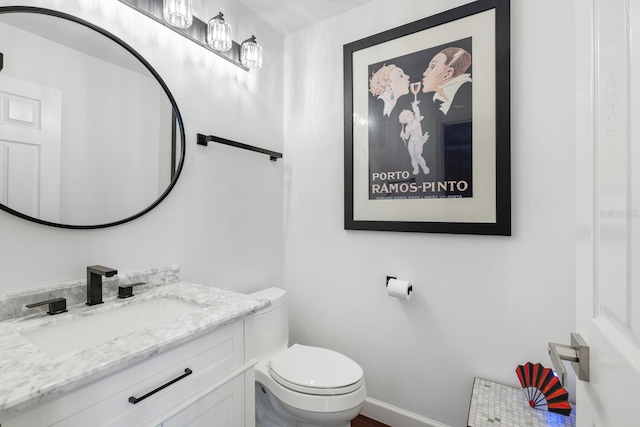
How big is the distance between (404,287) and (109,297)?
1.36m

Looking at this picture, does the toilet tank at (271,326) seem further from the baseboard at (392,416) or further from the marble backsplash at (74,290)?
the baseboard at (392,416)

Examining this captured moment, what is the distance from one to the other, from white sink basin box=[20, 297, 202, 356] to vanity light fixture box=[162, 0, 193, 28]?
124cm

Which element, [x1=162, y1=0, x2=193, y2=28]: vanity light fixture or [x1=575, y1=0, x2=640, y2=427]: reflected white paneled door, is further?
[x1=162, y1=0, x2=193, y2=28]: vanity light fixture

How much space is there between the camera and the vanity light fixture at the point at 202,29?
4.44ft

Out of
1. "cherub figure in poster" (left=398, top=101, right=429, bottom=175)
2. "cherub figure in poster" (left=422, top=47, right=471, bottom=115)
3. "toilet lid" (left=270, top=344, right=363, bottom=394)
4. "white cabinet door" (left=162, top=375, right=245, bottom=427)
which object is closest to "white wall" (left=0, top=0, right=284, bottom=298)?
"toilet lid" (left=270, top=344, right=363, bottom=394)

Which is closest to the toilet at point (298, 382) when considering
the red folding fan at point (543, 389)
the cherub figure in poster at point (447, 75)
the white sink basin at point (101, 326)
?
the white sink basin at point (101, 326)

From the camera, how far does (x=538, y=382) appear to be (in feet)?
4.25

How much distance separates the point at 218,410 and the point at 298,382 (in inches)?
17.0

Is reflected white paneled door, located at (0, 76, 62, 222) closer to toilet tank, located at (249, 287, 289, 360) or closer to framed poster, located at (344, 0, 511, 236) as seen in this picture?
toilet tank, located at (249, 287, 289, 360)

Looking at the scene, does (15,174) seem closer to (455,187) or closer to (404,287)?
(404,287)

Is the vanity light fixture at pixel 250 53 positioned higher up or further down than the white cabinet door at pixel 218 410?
higher up

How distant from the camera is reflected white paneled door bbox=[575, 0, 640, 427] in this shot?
409 mm

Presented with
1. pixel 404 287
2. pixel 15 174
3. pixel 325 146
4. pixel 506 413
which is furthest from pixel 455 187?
pixel 15 174

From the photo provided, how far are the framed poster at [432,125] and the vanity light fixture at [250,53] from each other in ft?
1.78
